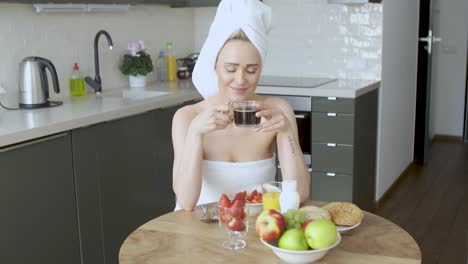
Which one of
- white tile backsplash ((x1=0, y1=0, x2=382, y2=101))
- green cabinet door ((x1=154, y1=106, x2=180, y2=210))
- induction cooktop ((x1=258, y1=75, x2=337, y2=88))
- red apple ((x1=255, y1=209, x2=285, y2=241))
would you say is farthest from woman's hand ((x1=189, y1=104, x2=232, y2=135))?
induction cooktop ((x1=258, y1=75, x2=337, y2=88))

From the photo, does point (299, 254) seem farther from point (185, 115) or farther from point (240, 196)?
point (185, 115)

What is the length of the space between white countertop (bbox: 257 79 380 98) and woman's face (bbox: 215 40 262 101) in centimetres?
199

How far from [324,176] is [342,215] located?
243 centimetres

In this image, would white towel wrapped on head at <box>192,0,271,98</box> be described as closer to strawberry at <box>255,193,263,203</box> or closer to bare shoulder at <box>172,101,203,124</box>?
bare shoulder at <box>172,101,203,124</box>

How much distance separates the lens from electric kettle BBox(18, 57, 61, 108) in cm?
316

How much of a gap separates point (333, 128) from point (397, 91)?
4.10 feet

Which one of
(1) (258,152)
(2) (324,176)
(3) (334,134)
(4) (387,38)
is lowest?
(2) (324,176)

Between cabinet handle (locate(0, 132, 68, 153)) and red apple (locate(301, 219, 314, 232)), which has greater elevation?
cabinet handle (locate(0, 132, 68, 153))

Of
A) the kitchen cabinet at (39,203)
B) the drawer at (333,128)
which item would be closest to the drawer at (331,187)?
the drawer at (333,128)

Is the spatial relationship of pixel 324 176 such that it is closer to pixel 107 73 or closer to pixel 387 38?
pixel 387 38

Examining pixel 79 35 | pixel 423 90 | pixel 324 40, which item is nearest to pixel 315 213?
pixel 79 35

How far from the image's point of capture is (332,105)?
4008 millimetres

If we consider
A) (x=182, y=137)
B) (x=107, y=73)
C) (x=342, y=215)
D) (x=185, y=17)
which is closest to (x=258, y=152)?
(x=182, y=137)

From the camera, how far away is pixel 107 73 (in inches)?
161
